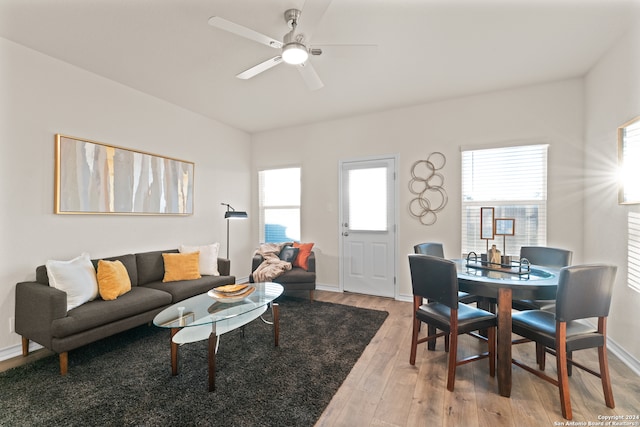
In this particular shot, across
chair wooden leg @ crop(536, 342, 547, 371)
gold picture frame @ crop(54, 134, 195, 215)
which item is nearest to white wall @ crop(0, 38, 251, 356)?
gold picture frame @ crop(54, 134, 195, 215)

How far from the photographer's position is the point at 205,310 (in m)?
2.24

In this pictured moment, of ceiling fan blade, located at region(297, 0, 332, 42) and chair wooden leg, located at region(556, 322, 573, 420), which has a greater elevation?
ceiling fan blade, located at region(297, 0, 332, 42)

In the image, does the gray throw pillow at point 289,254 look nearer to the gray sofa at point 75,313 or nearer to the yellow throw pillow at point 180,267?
the yellow throw pillow at point 180,267

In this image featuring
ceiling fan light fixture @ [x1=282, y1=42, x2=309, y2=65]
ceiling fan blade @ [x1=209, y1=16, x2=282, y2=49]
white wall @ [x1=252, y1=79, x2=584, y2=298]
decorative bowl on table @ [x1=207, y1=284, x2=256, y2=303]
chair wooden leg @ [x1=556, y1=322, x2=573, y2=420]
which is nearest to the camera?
chair wooden leg @ [x1=556, y1=322, x2=573, y2=420]

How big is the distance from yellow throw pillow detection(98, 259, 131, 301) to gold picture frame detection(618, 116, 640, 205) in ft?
15.2

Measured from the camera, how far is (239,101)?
3814mm

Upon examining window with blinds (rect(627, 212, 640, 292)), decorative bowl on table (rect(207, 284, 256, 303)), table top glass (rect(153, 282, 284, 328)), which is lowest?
table top glass (rect(153, 282, 284, 328))

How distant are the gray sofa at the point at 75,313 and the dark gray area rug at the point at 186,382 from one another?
0.23 metres

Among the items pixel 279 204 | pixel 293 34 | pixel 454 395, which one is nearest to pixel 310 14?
pixel 293 34

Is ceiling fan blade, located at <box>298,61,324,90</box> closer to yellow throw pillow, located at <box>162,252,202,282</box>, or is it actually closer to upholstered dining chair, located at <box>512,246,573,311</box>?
yellow throw pillow, located at <box>162,252,202,282</box>

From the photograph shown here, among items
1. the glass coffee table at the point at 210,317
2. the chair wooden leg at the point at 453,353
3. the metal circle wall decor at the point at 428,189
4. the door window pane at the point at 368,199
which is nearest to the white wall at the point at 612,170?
the metal circle wall decor at the point at 428,189

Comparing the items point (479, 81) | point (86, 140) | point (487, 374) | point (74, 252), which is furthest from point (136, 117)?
point (487, 374)

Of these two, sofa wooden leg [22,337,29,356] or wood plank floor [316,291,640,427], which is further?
sofa wooden leg [22,337,29,356]

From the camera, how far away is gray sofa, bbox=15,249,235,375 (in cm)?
214
